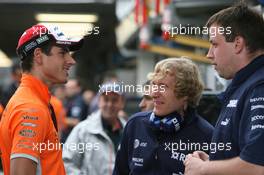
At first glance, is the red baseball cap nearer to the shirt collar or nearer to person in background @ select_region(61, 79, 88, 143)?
the shirt collar

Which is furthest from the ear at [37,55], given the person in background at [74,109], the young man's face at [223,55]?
the person in background at [74,109]

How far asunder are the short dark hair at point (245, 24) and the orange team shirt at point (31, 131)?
1.17 metres

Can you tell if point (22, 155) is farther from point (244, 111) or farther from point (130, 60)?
point (130, 60)

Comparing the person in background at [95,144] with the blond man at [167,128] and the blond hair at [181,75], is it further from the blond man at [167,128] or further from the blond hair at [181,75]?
the blond hair at [181,75]

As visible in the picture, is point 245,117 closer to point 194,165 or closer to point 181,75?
point 194,165

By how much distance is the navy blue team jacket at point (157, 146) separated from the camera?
4.32m

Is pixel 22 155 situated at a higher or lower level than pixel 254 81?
lower

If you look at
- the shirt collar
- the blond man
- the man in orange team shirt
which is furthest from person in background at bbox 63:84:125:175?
the shirt collar

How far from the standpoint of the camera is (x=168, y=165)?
14.2 ft

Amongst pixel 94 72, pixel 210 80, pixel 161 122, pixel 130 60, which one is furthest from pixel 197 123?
pixel 94 72

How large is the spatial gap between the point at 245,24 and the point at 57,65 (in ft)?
4.41

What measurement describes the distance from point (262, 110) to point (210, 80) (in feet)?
9.26

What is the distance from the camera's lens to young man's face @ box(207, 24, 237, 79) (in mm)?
3439

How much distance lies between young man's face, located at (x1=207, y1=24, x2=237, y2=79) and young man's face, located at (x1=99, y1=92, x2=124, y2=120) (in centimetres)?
267
